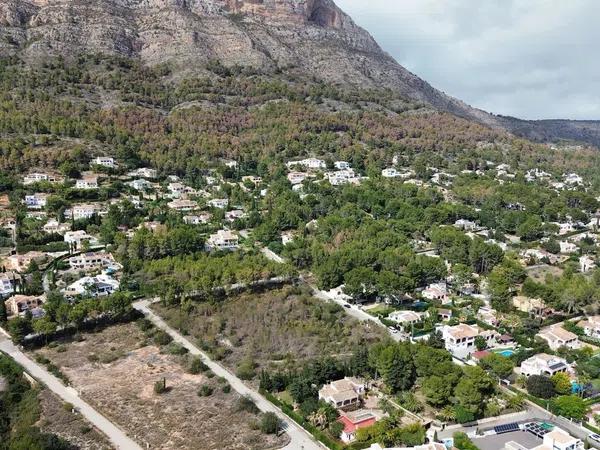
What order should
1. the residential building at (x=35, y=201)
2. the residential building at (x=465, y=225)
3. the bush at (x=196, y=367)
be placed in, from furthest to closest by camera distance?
the residential building at (x=465, y=225) < the residential building at (x=35, y=201) < the bush at (x=196, y=367)

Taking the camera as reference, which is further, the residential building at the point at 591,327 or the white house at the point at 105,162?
the white house at the point at 105,162

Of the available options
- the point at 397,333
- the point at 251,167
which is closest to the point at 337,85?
the point at 251,167

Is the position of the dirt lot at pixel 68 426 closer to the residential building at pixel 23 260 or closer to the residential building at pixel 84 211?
the residential building at pixel 23 260

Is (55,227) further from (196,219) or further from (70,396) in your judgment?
(70,396)

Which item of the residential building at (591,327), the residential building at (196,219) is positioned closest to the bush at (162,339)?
the residential building at (196,219)

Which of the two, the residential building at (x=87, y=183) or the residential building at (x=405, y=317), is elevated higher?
the residential building at (x=87, y=183)

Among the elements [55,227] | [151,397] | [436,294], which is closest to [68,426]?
[151,397]
